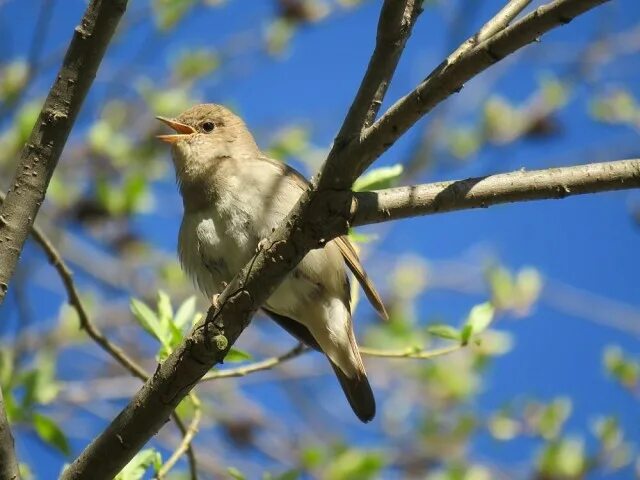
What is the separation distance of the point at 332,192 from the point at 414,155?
4.18 meters

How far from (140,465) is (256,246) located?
3.45 ft

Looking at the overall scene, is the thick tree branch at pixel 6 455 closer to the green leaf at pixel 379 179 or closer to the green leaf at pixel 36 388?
the green leaf at pixel 36 388

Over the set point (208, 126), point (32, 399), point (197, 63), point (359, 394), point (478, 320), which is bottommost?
point (32, 399)

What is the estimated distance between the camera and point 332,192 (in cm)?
225

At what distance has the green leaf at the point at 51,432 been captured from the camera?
10.2 feet

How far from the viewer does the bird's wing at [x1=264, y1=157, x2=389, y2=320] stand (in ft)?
11.6

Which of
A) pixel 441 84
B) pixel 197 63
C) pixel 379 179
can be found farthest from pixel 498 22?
pixel 197 63

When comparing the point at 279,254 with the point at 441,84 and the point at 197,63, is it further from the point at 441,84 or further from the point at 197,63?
the point at 197,63

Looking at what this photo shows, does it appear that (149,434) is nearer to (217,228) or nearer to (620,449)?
(217,228)

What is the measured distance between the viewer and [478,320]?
3.31m

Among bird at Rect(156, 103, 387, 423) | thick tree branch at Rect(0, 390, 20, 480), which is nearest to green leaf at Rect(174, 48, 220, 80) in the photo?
bird at Rect(156, 103, 387, 423)

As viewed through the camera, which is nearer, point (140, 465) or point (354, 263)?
point (140, 465)

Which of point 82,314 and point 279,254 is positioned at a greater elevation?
point 279,254

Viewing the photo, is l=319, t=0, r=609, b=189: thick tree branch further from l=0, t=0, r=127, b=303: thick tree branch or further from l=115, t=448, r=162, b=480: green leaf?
l=115, t=448, r=162, b=480: green leaf
